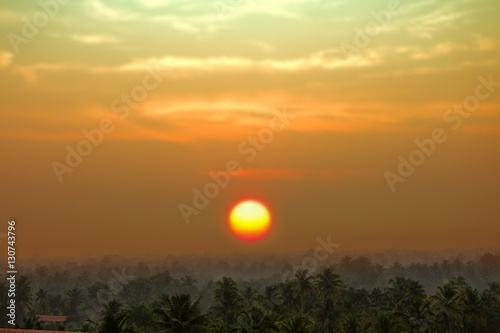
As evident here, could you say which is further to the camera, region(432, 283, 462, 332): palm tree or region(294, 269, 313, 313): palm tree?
region(294, 269, 313, 313): palm tree

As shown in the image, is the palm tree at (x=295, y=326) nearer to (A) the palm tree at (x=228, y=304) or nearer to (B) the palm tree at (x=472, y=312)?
(B) the palm tree at (x=472, y=312)

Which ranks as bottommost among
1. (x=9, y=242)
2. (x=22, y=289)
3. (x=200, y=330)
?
(x=200, y=330)

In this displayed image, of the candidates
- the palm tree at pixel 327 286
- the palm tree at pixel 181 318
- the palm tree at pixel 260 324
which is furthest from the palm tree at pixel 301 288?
the palm tree at pixel 181 318

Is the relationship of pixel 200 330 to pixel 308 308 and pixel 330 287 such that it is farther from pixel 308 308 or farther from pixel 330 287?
pixel 308 308

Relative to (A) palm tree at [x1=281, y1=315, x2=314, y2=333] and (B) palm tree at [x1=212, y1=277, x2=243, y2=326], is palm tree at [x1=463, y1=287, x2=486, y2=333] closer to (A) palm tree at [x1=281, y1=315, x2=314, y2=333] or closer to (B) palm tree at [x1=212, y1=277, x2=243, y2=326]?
(A) palm tree at [x1=281, y1=315, x2=314, y2=333]

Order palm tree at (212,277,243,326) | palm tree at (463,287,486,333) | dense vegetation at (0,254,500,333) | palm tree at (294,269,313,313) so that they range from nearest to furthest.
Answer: dense vegetation at (0,254,500,333) → palm tree at (463,287,486,333) → palm tree at (212,277,243,326) → palm tree at (294,269,313,313)

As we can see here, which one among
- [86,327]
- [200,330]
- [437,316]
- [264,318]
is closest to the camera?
[200,330]

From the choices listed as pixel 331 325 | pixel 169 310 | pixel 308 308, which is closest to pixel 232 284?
pixel 331 325

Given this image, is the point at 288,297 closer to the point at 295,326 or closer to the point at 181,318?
the point at 295,326

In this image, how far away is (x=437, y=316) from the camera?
381 feet

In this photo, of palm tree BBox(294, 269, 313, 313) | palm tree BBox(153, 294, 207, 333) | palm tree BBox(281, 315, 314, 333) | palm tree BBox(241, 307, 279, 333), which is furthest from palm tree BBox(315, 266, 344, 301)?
palm tree BBox(153, 294, 207, 333)

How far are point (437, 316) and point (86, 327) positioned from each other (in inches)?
2382

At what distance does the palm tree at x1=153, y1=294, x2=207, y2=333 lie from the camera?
235 ft

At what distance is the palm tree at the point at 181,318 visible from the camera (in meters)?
71.7
